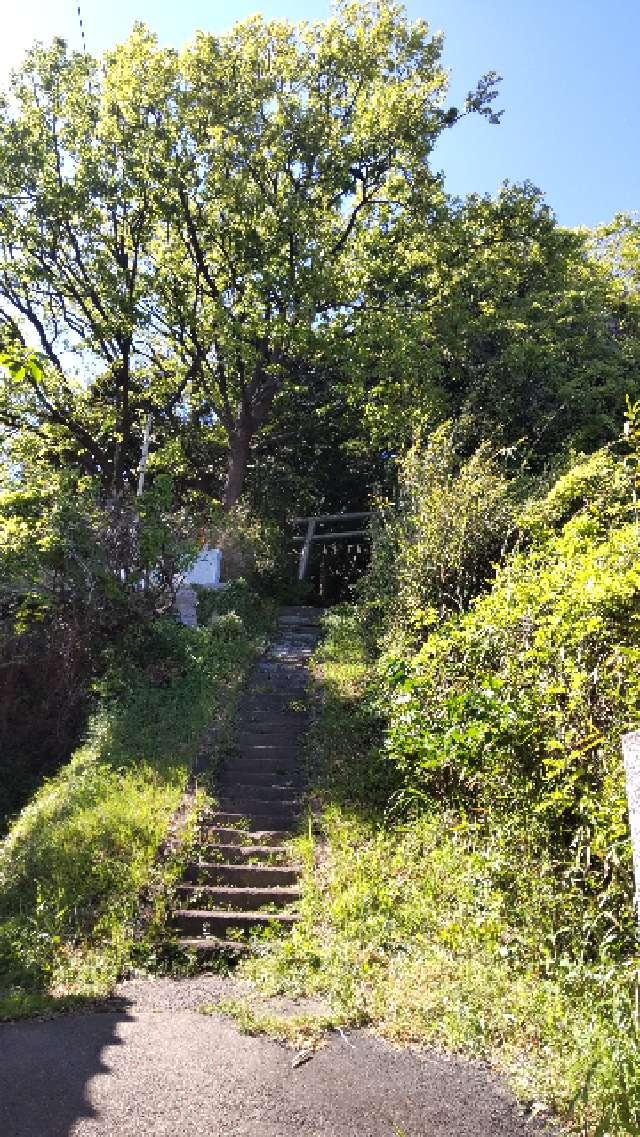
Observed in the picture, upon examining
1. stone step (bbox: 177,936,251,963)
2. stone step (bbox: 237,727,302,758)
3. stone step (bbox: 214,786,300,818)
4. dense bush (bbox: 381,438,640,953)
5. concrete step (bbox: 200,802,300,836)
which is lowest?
stone step (bbox: 177,936,251,963)

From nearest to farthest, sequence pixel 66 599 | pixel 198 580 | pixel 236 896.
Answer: pixel 236 896
pixel 66 599
pixel 198 580

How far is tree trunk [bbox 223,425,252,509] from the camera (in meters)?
18.2

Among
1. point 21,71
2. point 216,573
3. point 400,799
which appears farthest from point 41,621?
point 21,71

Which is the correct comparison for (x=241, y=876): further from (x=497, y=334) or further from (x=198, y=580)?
(x=497, y=334)

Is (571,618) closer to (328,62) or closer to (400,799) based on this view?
(400,799)

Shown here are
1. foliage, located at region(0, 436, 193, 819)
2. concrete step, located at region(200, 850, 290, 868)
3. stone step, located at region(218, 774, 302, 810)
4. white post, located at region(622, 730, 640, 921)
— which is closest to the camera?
white post, located at region(622, 730, 640, 921)

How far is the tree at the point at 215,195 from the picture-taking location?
17.0 m

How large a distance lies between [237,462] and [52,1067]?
15072mm

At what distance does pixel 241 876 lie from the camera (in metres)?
6.74

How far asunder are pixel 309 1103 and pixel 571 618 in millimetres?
2917

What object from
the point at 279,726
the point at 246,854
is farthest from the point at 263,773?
the point at 246,854

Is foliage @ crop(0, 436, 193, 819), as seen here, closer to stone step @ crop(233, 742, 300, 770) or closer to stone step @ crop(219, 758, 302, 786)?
stone step @ crop(233, 742, 300, 770)

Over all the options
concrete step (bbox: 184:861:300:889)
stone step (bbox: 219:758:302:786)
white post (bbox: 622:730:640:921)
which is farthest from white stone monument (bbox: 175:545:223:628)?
white post (bbox: 622:730:640:921)

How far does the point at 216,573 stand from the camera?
15672 mm
